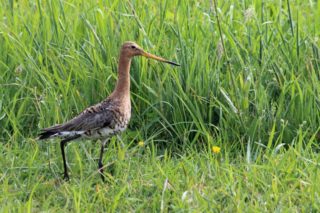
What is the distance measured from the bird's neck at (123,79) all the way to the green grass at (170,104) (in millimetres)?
364

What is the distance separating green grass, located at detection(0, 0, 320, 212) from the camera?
546cm

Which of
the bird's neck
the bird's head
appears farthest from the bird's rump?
the bird's head

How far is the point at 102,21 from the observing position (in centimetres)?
698

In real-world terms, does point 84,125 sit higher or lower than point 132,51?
lower

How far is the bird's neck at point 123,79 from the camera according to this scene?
6012 mm

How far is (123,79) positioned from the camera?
6.05 m

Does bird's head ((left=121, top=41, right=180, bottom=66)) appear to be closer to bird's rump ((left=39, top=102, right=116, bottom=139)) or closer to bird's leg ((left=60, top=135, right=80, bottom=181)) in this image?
bird's rump ((left=39, top=102, right=116, bottom=139))

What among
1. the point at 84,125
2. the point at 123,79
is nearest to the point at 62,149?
the point at 84,125

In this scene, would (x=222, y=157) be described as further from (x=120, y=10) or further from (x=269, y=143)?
(x=120, y=10)

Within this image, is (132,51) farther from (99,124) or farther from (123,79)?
(99,124)

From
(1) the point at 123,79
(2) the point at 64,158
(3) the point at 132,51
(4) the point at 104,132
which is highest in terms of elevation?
(3) the point at 132,51

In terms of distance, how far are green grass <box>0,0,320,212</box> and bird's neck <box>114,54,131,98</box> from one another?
364 mm

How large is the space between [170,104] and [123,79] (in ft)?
1.78

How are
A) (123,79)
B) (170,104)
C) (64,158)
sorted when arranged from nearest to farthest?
(64,158)
(123,79)
(170,104)
